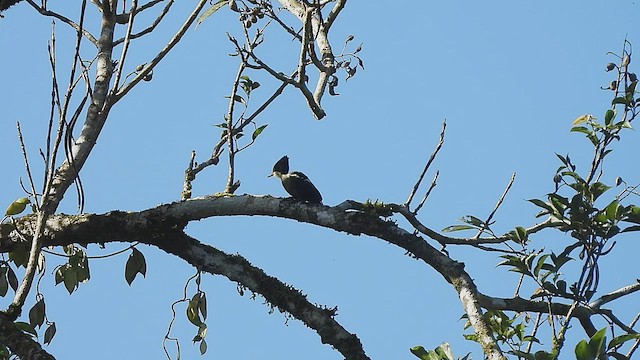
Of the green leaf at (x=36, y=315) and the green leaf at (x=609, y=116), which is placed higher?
the green leaf at (x=609, y=116)

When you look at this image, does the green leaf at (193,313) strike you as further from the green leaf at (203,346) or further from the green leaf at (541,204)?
the green leaf at (541,204)

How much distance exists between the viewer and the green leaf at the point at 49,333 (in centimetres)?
427

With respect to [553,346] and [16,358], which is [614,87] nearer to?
[553,346]

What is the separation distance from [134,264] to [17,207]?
57 cm

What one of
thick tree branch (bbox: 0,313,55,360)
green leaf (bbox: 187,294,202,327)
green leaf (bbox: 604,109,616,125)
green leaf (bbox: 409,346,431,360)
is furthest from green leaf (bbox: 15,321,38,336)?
green leaf (bbox: 604,109,616,125)

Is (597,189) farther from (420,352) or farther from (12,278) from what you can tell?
(12,278)

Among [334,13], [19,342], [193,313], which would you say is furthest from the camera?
[334,13]

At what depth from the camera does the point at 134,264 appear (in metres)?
4.32

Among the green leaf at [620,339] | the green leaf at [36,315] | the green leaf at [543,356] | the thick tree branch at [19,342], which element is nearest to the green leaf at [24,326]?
the thick tree branch at [19,342]

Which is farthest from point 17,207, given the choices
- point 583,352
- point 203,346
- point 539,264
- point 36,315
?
point 583,352

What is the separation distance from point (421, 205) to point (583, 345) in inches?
45.8

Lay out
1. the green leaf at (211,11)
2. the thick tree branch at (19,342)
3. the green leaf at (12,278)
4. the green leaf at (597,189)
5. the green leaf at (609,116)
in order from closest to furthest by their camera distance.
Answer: the thick tree branch at (19,342)
the green leaf at (597,189)
the green leaf at (609,116)
the green leaf at (12,278)
the green leaf at (211,11)

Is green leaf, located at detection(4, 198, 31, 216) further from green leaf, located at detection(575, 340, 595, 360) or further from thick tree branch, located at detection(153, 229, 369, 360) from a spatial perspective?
green leaf, located at detection(575, 340, 595, 360)

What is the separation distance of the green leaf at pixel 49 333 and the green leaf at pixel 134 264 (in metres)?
0.39
